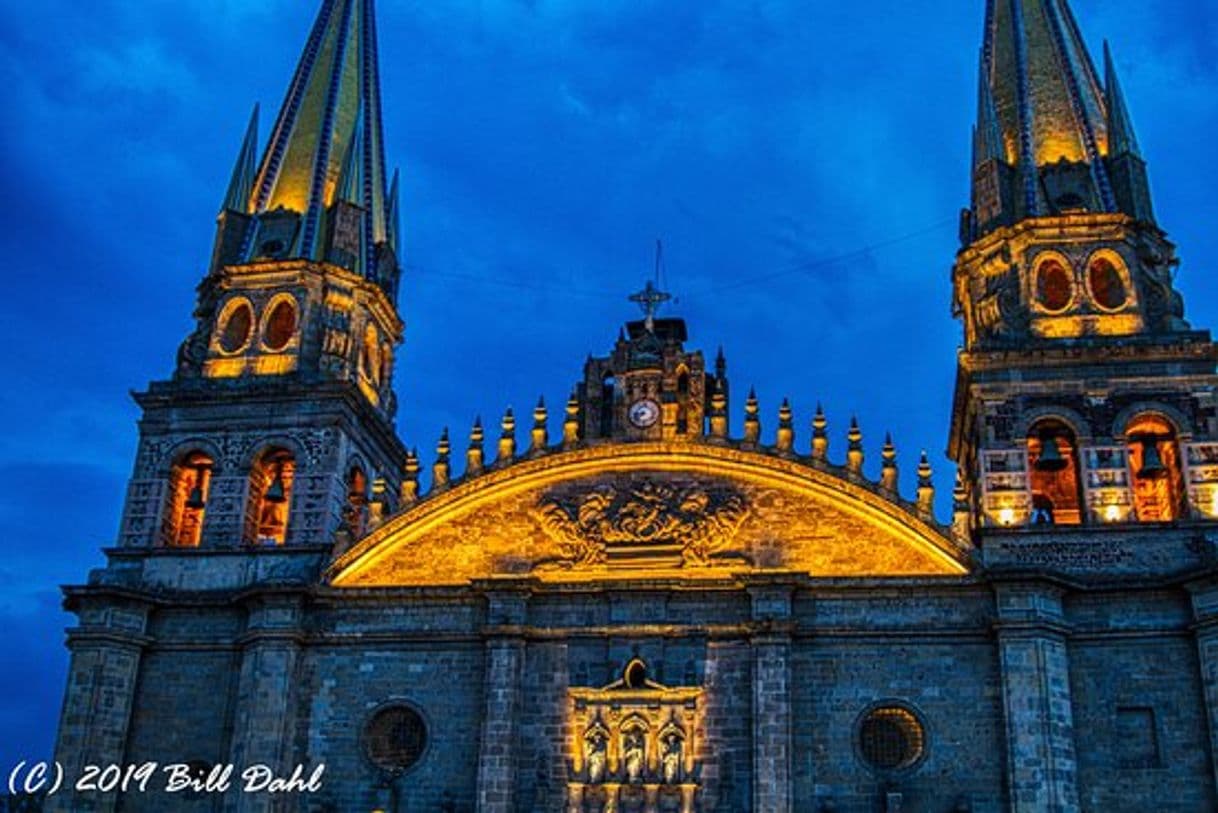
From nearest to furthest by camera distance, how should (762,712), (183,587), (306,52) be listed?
(762,712) → (183,587) → (306,52)

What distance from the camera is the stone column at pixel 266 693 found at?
28609 millimetres

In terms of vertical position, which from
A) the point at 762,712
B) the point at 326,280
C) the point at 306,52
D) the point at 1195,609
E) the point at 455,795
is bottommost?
the point at 455,795

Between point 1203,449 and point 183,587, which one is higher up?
point 1203,449

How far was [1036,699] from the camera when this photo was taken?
26625mm

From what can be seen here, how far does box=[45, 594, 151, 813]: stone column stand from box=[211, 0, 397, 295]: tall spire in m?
10.1

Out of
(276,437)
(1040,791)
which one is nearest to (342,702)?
(276,437)

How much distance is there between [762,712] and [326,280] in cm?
1613

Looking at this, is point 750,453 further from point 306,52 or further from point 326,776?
point 306,52

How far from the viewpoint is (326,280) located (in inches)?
1387

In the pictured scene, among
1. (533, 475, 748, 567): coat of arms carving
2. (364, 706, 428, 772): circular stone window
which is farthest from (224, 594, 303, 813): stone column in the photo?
(533, 475, 748, 567): coat of arms carving

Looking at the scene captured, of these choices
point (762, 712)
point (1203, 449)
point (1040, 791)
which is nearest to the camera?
point (1040, 791)

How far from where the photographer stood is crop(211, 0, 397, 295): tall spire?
36.1m

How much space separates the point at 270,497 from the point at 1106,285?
68.2 feet

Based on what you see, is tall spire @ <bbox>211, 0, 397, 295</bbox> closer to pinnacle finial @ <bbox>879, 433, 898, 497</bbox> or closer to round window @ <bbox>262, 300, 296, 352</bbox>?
round window @ <bbox>262, 300, 296, 352</bbox>
